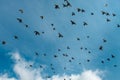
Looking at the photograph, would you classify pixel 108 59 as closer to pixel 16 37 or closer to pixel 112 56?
pixel 112 56

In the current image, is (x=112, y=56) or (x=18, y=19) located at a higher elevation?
(x=18, y=19)

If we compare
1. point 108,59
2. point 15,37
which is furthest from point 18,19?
point 108,59

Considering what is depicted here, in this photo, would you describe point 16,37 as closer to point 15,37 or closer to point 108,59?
point 15,37

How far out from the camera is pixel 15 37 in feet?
260

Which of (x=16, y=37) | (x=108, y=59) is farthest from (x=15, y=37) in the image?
(x=108, y=59)

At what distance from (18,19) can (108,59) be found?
19454 mm

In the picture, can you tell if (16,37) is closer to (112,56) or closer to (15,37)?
(15,37)

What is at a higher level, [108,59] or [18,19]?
[18,19]

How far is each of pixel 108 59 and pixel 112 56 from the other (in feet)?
3.36

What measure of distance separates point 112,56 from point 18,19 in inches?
788

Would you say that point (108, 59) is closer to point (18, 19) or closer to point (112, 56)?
point (112, 56)

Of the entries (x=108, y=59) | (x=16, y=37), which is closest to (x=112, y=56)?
(x=108, y=59)

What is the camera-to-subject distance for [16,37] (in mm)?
79312

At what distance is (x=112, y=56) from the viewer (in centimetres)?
8062
